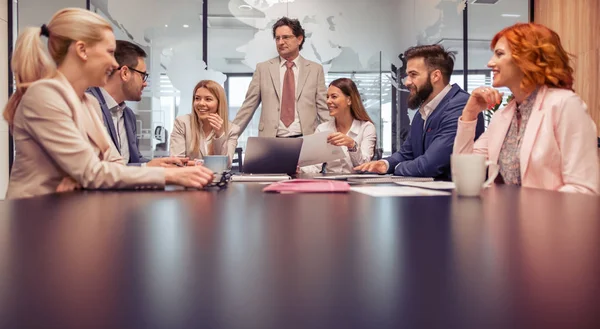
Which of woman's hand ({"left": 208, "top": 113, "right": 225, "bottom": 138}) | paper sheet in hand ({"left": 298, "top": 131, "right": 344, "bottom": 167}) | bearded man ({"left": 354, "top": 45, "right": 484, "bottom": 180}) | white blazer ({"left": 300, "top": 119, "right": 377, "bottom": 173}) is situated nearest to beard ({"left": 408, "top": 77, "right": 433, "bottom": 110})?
bearded man ({"left": 354, "top": 45, "right": 484, "bottom": 180})

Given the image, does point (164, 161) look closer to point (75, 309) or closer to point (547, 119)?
point (547, 119)

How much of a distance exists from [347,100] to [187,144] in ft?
3.71

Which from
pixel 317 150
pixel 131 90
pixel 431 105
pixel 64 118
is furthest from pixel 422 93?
pixel 64 118

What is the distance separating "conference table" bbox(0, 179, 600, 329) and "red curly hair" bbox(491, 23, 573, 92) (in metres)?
1.21

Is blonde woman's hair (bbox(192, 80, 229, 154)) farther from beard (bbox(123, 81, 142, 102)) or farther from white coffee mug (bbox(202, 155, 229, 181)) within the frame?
white coffee mug (bbox(202, 155, 229, 181))

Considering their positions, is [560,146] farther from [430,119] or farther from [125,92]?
[125,92]

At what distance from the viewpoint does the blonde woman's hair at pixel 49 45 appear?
1.52 meters

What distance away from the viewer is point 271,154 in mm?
2131

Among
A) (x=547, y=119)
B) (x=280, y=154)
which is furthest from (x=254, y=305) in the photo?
(x=280, y=154)

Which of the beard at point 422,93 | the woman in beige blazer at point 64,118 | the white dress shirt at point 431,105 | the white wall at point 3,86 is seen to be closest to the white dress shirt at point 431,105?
the white dress shirt at point 431,105

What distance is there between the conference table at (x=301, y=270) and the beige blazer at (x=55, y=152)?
0.59 metres

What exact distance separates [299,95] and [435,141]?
1912 mm

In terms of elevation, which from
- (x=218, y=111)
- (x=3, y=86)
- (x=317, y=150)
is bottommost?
(x=317, y=150)

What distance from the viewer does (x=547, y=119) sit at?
5.41 ft
